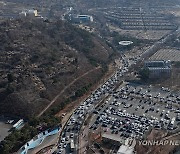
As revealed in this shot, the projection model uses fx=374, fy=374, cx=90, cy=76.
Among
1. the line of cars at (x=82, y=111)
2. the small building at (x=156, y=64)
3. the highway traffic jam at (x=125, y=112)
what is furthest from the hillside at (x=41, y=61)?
the small building at (x=156, y=64)

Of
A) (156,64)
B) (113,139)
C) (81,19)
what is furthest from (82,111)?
(81,19)

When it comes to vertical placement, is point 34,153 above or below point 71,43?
below

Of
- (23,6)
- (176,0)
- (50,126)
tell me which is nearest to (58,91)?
(50,126)

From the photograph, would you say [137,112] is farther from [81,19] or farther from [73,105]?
[81,19]

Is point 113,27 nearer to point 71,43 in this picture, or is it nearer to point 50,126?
point 71,43

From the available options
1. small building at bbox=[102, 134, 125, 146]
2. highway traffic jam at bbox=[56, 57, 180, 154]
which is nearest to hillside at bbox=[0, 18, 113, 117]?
highway traffic jam at bbox=[56, 57, 180, 154]

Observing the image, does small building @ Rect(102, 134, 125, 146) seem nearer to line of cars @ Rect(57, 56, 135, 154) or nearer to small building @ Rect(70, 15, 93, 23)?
line of cars @ Rect(57, 56, 135, 154)
